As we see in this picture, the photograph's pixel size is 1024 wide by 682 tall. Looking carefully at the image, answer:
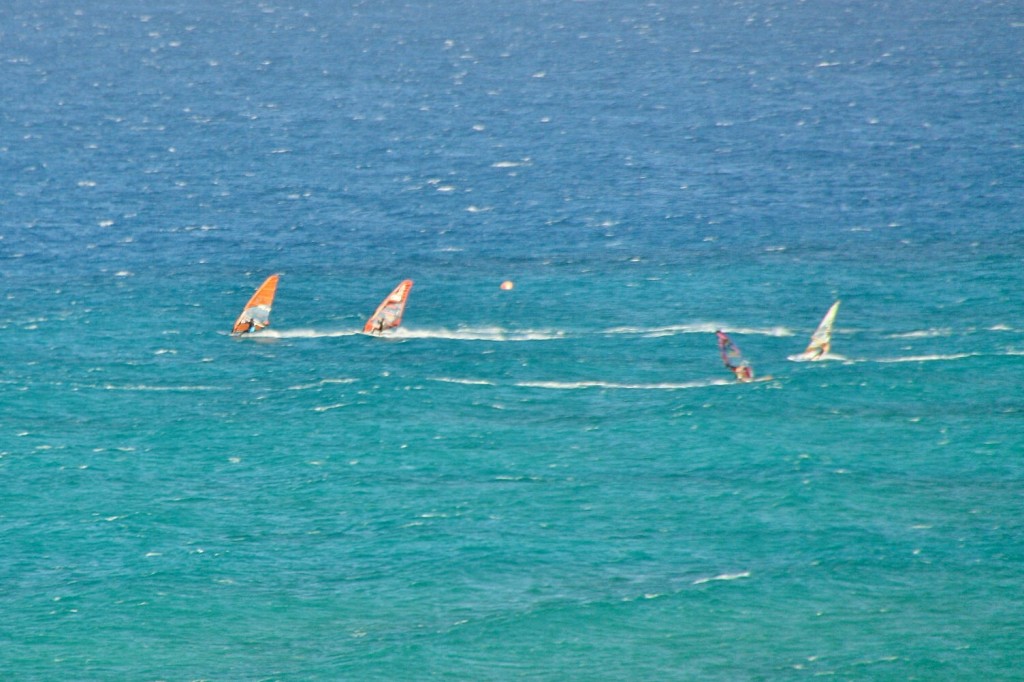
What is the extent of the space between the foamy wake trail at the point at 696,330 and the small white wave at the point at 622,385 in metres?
8.82

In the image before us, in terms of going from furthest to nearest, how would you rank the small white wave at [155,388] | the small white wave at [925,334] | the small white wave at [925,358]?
1. the small white wave at [925,334]
2. the small white wave at [925,358]
3. the small white wave at [155,388]

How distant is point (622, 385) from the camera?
86.7m

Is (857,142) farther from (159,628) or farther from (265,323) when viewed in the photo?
(159,628)

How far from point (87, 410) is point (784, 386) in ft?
133

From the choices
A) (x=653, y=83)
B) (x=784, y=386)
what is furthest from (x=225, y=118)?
(x=784, y=386)

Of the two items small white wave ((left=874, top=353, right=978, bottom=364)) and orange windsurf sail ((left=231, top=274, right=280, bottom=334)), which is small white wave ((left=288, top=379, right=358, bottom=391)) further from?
small white wave ((left=874, top=353, right=978, bottom=364))

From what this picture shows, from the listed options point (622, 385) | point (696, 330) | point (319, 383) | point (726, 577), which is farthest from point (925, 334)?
point (319, 383)

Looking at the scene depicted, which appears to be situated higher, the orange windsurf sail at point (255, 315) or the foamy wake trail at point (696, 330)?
the orange windsurf sail at point (255, 315)

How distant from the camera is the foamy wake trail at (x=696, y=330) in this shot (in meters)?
94.9

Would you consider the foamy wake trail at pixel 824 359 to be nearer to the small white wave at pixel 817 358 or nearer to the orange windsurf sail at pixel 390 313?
the small white wave at pixel 817 358

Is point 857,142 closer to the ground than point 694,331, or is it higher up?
higher up

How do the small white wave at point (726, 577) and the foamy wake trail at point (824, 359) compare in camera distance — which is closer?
the small white wave at point (726, 577)

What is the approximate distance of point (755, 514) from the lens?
69438mm

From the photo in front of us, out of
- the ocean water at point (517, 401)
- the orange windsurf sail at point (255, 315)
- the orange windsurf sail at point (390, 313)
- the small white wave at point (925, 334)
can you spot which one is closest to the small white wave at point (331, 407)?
the ocean water at point (517, 401)
